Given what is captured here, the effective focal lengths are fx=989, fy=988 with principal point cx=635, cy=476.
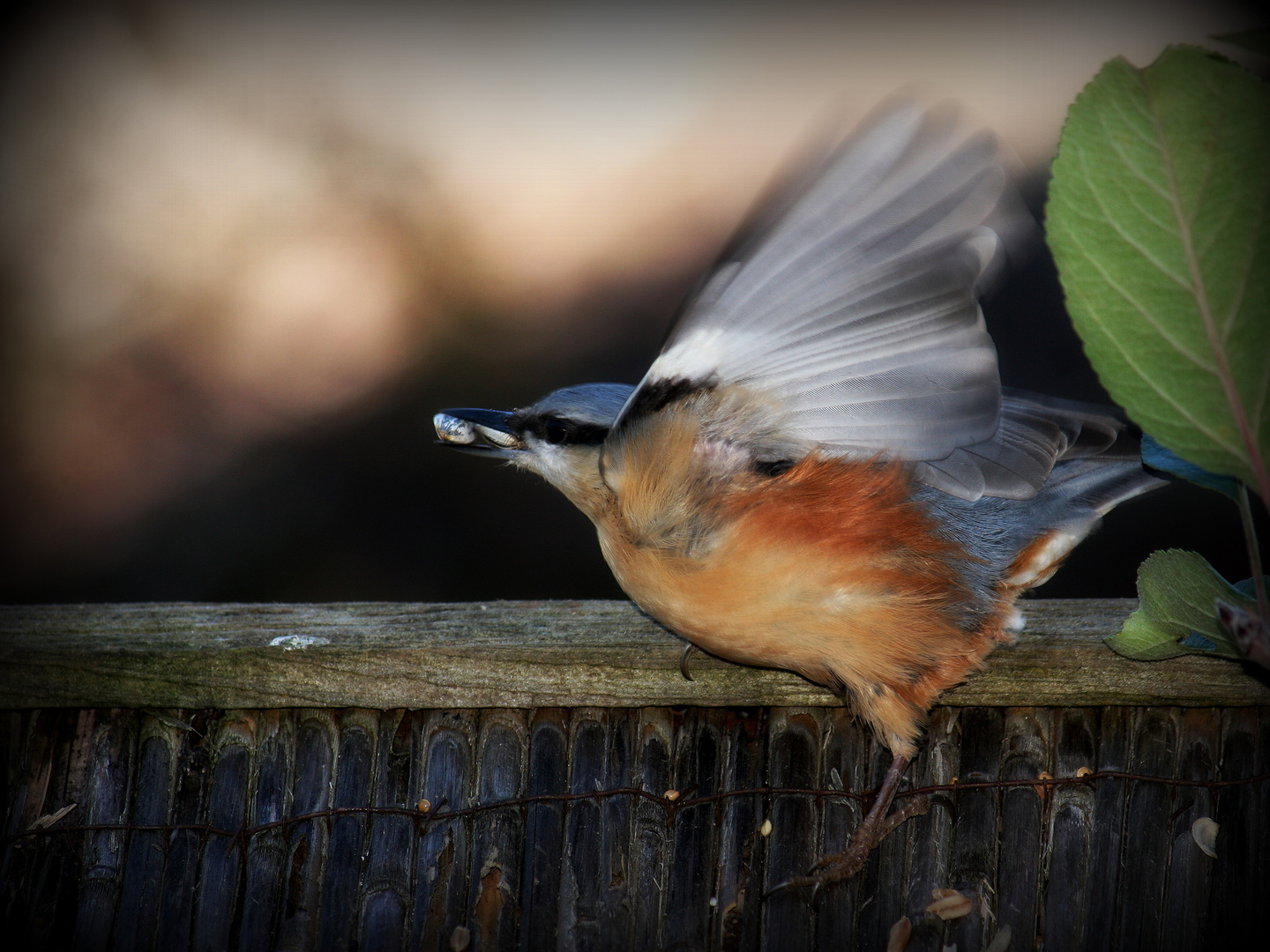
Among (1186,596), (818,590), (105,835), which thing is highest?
(1186,596)

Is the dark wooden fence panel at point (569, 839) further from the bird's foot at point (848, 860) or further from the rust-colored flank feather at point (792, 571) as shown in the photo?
the rust-colored flank feather at point (792, 571)

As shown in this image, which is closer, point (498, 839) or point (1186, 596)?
point (1186, 596)

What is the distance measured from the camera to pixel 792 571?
1.63 m

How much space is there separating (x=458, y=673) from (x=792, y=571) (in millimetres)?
576

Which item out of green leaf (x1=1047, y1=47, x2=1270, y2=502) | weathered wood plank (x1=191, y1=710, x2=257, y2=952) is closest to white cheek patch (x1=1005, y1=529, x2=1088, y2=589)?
green leaf (x1=1047, y1=47, x2=1270, y2=502)

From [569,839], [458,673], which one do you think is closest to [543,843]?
[569,839]

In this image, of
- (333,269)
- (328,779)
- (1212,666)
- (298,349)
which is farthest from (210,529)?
(1212,666)

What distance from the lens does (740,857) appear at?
62.7 inches

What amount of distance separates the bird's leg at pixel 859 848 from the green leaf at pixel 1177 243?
2.84 feet

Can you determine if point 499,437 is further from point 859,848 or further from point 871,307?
point 859,848

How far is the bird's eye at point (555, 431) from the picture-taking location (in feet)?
6.07

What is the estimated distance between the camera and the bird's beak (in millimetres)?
1865

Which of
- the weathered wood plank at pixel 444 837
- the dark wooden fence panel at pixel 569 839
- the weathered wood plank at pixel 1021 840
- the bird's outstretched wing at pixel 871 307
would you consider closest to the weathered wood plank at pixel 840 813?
the dark wooden fence panel at pixel 569 839

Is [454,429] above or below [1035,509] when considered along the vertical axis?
above
